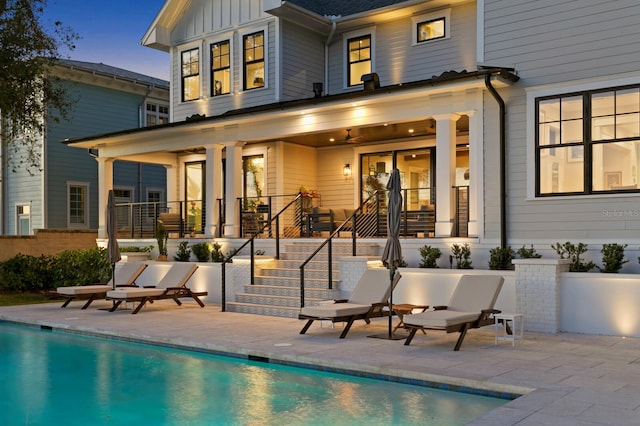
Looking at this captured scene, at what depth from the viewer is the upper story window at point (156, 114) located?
27.8 metres

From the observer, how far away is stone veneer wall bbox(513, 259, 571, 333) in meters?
11.0

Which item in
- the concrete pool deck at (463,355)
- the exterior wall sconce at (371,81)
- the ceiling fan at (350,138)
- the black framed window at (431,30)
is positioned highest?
the black framed window at (431,30)

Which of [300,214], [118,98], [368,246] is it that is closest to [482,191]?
[368,246]

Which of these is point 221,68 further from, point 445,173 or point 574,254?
point 574,254

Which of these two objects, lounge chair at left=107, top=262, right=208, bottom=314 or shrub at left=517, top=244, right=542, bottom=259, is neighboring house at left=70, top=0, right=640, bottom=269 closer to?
shrub at left=517, top=244, right=542, bottom=259

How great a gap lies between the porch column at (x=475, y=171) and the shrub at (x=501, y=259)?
0.73m

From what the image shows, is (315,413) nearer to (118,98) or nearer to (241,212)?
(241,212)

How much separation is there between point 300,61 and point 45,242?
34.2 feet


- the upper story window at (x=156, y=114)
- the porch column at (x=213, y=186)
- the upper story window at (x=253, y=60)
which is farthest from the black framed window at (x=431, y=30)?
the upper story window at (x=156, y=114)

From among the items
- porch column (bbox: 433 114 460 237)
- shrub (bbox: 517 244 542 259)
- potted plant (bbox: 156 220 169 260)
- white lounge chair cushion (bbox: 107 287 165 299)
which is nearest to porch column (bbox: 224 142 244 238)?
potted plant (bbox: 156 220 169 260)

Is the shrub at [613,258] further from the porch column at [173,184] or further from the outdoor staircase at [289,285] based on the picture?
the porch column at [173,184]

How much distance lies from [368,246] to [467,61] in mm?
5510

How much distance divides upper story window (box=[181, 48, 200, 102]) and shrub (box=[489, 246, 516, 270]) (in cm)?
1114

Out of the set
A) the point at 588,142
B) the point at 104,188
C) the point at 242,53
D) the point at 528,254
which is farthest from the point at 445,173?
the point at 104,188
